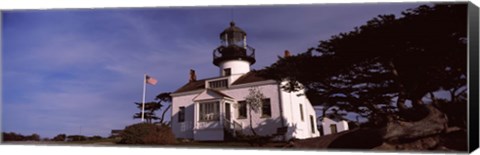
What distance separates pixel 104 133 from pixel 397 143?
248 inches

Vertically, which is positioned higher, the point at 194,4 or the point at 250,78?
the point at 194,4

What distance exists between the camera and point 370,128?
33.6ft

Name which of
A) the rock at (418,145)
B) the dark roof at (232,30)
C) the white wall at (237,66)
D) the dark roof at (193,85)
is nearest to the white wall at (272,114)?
the dark roof at (193,85)

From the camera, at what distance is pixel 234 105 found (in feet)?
36.4

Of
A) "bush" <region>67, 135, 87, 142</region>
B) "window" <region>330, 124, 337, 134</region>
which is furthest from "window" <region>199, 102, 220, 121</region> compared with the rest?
"bush" <region>67, 135, 87, 142</region>

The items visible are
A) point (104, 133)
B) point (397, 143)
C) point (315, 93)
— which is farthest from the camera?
point (104, 133)

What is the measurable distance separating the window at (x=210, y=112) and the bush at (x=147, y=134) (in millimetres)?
803

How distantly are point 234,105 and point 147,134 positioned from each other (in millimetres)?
2013

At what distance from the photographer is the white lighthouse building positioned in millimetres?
10672

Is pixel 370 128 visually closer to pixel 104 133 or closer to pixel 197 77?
pixel 197 77

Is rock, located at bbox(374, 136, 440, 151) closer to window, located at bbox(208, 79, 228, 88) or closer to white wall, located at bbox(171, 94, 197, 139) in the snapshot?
window, located at bbox(208, 79, 228, 88)

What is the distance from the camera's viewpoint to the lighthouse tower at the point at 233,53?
10.9m

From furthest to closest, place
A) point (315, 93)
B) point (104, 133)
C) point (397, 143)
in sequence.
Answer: point (104, 133), point (315, 93), point (397, 143)

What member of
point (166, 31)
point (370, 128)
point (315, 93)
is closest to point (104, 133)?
point (166, 31)
